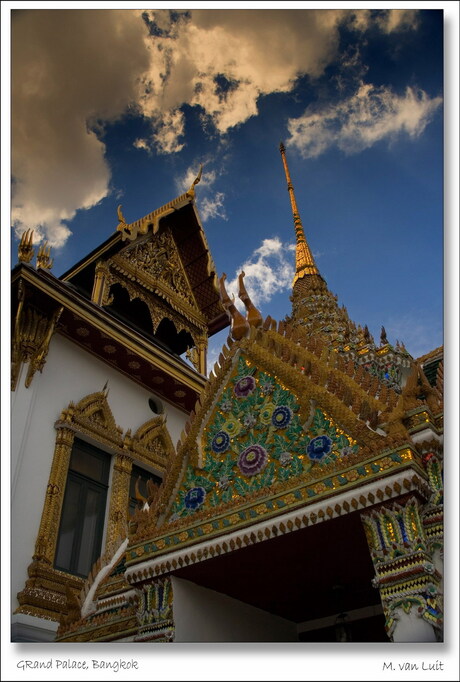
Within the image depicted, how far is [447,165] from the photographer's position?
457 cm

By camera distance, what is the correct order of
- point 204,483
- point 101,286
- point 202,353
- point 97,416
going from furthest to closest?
point 202,353, point 101,286, point 97,416, point 204,483

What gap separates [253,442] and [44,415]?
378cm

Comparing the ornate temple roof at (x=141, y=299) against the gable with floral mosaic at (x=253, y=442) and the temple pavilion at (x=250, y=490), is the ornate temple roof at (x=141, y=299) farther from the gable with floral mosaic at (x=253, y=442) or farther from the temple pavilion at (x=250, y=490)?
the gable with floral mosaic at (x=253, y=442)

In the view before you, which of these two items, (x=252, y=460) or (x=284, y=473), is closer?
(x=284, y=473)

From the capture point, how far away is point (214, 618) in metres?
4.89

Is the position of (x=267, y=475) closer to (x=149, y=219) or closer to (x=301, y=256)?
(x=301, y=256)

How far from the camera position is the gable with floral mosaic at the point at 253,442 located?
4.43m

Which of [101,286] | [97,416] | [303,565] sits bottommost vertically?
[303,565]

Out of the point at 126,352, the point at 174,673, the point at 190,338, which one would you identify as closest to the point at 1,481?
the point at 174,673

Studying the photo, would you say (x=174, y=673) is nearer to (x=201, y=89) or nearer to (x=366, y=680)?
(x=366, y=680)

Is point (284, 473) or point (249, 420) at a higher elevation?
point (249, 420)

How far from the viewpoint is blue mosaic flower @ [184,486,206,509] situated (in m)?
4.94

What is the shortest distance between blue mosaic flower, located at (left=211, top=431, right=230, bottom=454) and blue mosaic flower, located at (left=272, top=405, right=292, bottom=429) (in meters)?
0.47

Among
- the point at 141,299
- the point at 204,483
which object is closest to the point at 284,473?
the point at 204,483
